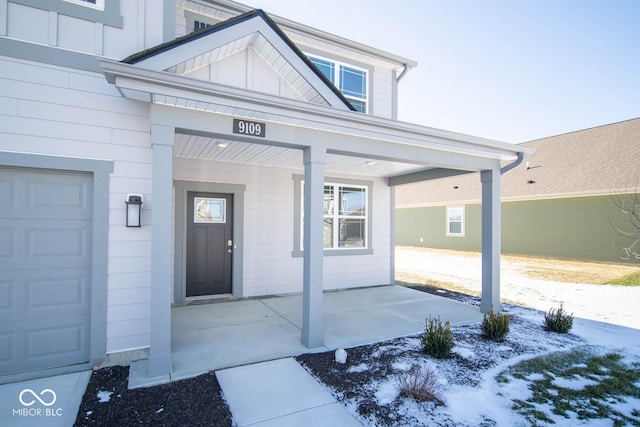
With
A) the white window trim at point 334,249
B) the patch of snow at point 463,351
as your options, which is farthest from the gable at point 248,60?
the patch of snow at point 463,351

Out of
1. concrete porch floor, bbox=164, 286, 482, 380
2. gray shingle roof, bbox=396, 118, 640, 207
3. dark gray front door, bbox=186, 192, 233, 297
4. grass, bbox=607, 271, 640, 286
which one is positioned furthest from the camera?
gray shingle roof, bbox=396, 118, 640, 207

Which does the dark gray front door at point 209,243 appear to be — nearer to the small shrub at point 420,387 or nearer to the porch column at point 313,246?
the porch column at point 313,246

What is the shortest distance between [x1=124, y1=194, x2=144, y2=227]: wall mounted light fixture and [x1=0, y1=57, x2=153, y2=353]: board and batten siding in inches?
4.8

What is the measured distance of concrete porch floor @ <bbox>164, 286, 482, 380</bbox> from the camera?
418cm

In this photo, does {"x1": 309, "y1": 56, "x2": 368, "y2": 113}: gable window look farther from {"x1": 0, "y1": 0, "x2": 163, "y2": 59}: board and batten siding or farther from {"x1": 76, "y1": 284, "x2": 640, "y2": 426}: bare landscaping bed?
{"x1": 76, "y1": 284, "x2": 640, "y2": 426}: bare landscaping bed

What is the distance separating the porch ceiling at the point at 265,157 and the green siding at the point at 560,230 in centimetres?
1115

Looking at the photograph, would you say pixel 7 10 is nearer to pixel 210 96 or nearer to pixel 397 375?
pixel 210 96

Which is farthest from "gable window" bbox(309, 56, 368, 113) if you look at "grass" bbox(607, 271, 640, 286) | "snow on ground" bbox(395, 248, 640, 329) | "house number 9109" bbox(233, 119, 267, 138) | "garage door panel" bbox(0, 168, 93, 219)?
"grass" bbox(607, 271, 640, 286)

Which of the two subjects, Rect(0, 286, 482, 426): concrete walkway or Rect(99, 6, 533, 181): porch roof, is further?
Rect(99, 6, 533, 181): porch roof

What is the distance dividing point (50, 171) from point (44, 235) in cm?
73

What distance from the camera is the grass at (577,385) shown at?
3006 millimetres

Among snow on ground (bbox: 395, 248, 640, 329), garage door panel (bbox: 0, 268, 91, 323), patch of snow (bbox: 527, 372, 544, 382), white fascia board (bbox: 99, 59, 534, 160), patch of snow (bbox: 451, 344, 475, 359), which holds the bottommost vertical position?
snow on ground (bbox: 395, 248, 640, 329)

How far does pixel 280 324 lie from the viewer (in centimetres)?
539

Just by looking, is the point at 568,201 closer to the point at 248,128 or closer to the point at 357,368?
the point at 357,368
